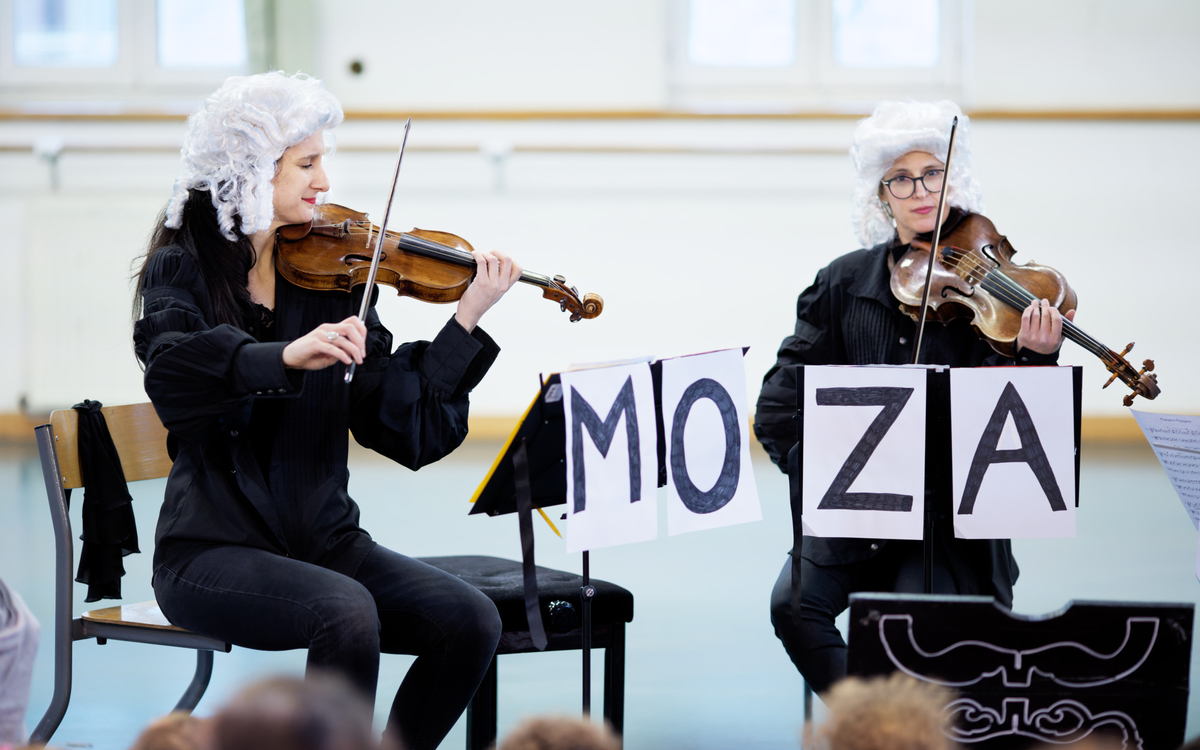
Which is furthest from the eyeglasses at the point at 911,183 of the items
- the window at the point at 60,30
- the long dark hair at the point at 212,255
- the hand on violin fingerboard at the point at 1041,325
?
the window at the point at 60,30

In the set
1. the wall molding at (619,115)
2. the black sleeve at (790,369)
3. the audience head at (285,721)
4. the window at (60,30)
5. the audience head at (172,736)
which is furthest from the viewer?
the window at (60,30)

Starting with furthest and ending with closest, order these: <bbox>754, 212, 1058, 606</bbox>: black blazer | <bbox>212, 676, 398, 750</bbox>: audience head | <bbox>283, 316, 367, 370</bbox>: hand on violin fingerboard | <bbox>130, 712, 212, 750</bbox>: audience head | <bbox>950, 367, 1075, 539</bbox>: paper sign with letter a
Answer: <bbox>754, 212, 1058, 606</bbox>: black blazer
<bbox>950, 367, 1075, 539</bbox>: paper sign with letter a
<bbox>283, 316, 367, 370</bbox>: hand on violin fingerboard
<bbox>130, 712, 212, 750</bbox>: audience head
<bbox>212, 676, 398, 750</bbox>: audience head

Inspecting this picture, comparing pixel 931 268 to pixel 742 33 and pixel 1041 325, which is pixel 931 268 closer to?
pixel 1041 325

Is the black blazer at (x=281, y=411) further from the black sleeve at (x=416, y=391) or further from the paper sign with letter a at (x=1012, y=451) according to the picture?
the paper sign with letter a at (x=1012, y=451)

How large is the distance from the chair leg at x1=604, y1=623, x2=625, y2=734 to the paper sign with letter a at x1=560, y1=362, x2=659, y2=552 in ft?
0.88

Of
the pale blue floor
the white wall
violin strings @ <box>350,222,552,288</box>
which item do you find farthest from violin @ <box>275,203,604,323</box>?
the white wall

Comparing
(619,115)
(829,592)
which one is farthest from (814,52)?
(829,592)

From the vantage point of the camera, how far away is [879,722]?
96cm

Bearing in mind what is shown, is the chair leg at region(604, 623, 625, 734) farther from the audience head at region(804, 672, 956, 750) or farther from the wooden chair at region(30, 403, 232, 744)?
the audience head at region(804, 672, 956, 750)

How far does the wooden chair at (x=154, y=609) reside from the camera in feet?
6.06

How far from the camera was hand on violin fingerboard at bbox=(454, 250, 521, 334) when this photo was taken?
1988 mm

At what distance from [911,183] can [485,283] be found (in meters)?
0.83

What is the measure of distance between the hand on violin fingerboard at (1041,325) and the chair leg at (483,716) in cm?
108

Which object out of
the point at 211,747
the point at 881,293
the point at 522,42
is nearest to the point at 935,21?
the point at 522,42
